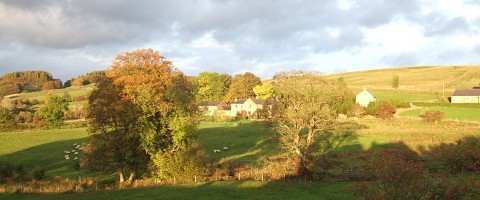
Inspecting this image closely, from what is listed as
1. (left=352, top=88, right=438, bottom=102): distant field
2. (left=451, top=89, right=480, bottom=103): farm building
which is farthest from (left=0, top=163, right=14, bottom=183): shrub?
(left=451, top=89, right=480, bottom=103): farm building

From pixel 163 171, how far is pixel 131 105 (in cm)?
678

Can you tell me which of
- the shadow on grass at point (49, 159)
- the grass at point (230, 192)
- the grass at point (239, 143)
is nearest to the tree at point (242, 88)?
the grass at point (239, 143)

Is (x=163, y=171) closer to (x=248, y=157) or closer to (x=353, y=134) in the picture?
(x=248, y=157)

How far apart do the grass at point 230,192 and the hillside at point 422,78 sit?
104 m

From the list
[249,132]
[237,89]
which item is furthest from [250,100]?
[249,132]

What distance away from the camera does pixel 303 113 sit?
122 ft

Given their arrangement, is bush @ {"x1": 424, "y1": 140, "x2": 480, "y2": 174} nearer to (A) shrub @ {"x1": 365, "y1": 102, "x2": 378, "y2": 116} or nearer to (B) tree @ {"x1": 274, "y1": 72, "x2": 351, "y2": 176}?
(B) tree @ {"x1": 274, "y1": 72, "x2": 351, "y2": 176}

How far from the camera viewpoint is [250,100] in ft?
350

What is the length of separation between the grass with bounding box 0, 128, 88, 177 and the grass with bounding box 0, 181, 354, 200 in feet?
38.8

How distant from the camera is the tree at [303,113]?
36.2 meters

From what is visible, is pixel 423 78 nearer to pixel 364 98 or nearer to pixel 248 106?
pixel 364 98

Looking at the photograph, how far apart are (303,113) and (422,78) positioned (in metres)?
129

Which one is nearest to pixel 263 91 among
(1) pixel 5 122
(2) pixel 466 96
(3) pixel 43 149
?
(2) pixel 466 96

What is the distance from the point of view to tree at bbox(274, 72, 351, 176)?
119ft
